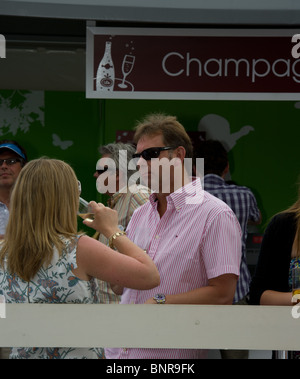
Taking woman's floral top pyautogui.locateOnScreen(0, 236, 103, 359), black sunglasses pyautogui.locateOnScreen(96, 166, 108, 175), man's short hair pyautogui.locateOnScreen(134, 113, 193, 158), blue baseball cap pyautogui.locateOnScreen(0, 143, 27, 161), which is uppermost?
man's short hair pyautogui.locateOnScreen(134, 113, 193, 158)

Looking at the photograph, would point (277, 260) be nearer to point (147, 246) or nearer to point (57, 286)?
point (147, 246)

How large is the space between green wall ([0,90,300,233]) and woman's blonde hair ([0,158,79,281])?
348 cm

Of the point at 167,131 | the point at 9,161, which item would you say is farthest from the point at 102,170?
the point at 167,131

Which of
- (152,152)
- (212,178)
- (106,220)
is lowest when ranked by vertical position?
(106,220)

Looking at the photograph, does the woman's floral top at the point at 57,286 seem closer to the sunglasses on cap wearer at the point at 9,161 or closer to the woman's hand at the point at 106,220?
the woman's hand at the point at 106,220

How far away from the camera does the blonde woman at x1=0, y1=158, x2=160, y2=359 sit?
2.06m

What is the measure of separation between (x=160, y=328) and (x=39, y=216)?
580 mm

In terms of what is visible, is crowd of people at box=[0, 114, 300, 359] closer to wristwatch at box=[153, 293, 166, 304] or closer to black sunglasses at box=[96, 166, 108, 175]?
wristwatch at box=[153, 293, 166, 304]

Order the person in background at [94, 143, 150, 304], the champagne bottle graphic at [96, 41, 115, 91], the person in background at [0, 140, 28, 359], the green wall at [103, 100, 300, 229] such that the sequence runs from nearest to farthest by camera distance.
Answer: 1. the person in background at [94, 143, 150, 304]
2. the champagne bottle graphic at [96, 41, 115, 91]
3. the person in background at [0, 140, 28, 359]
4. the green wall at [103, 100, 300, 229]

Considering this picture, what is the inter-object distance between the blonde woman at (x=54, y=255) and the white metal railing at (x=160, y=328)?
15cm

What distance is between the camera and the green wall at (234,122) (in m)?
5.67

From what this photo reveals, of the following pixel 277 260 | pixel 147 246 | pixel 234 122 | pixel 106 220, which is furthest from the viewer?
pixel 234 122

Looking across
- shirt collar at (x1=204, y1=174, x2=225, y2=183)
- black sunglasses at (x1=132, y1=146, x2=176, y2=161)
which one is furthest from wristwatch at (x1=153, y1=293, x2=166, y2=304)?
shirt collar at (x1=204, y1=174, x2=225, y2=183)

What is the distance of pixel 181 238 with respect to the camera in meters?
2.42
